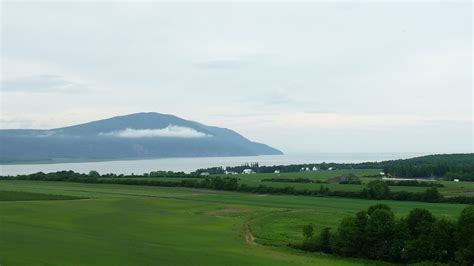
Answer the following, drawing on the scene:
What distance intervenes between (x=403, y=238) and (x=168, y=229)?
20847mm

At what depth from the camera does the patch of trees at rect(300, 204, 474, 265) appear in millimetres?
32969

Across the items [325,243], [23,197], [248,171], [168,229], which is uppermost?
[248,171]

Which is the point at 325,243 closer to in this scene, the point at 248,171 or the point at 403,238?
the point at 403,238

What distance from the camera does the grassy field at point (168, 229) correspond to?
1286 inches

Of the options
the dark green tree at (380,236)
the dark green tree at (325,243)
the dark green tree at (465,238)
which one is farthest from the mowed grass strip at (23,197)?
the dark green tree at (465,238)

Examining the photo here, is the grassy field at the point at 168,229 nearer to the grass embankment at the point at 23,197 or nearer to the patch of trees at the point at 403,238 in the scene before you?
the patch of trees at the point at 403,238

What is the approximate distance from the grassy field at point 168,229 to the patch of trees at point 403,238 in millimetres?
1498

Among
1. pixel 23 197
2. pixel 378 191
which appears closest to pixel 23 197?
pixel 23 197

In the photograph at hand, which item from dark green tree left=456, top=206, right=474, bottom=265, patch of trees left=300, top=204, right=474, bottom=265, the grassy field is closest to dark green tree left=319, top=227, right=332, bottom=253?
patch of trees left=300, top=204, right=474, bottom=265

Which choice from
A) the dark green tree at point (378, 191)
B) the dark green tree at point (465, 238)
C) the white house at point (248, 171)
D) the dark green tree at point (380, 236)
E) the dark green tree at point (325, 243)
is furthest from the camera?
the white house at point (248, 171)

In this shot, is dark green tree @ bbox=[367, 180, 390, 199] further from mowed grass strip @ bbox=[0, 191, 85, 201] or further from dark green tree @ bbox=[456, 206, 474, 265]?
mowed grass strip @ bbox=[0, 191, 85, 201]

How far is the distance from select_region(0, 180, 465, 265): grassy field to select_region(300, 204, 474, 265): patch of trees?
4.92 ft

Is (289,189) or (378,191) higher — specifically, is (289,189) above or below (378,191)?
above

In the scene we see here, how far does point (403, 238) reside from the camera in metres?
35.4
